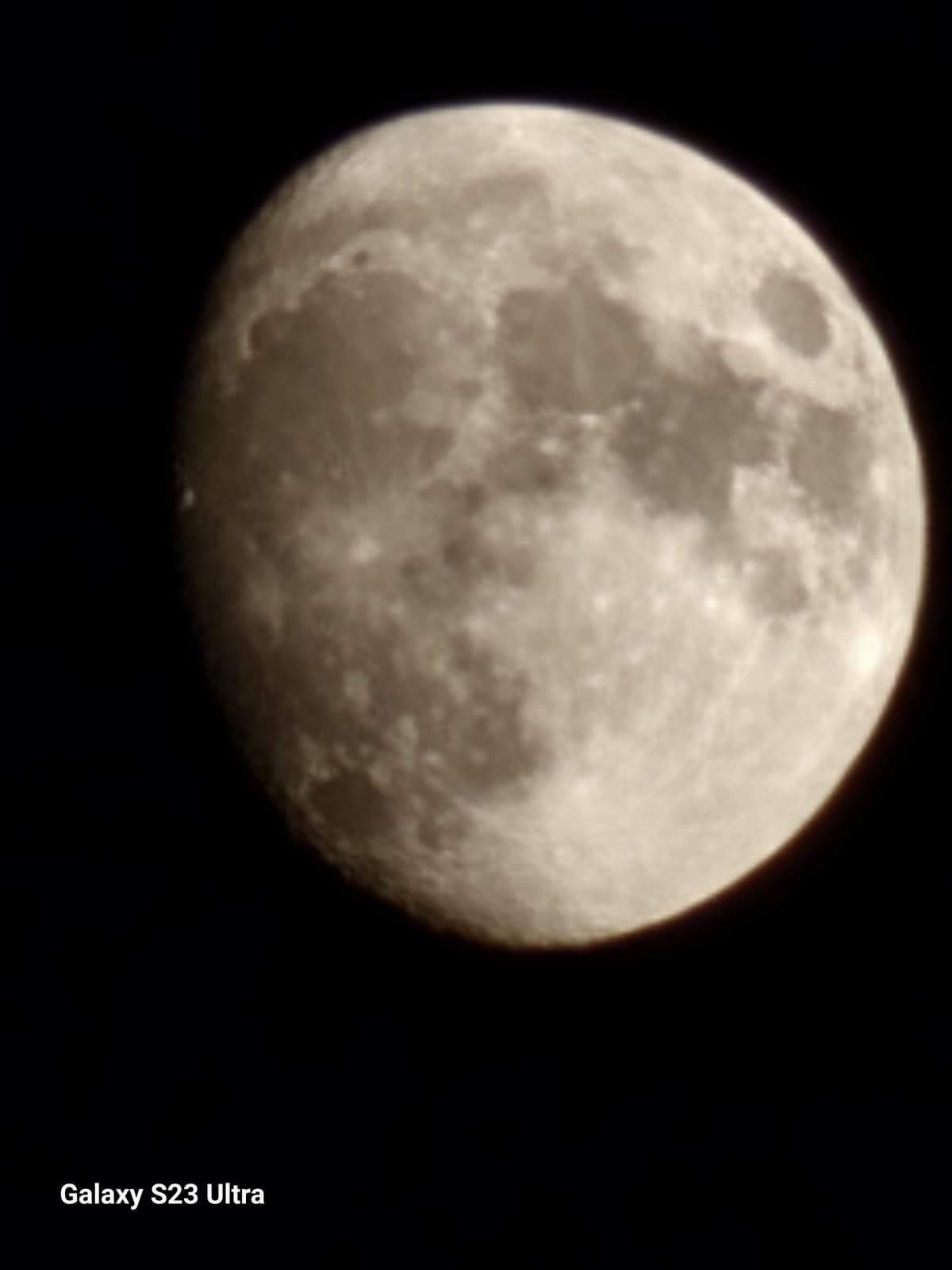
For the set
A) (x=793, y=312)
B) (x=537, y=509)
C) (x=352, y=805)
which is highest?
(x=793, y=312)

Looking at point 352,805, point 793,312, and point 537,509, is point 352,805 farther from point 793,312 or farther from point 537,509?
point 793,312

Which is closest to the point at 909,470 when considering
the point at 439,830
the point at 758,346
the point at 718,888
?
the point at 758,346

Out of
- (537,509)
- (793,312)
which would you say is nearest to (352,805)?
(537,509)

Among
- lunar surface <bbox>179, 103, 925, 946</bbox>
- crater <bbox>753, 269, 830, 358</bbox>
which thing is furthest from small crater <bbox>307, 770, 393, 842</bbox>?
crater <bbox>753, 269, 830, 358</bbox>

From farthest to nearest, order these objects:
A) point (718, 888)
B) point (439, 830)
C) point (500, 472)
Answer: point (718, 888), point (439, 830), point (500, 472)

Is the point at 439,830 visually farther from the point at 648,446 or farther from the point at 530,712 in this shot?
the point at 648,446

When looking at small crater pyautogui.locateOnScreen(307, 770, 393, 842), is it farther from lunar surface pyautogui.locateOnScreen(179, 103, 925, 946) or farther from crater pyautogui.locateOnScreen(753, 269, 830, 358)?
crater pyautogui.locateOnScreen(753, 269, 830, 358)

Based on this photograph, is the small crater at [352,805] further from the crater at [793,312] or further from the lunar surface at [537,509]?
the crater at [793,312]
